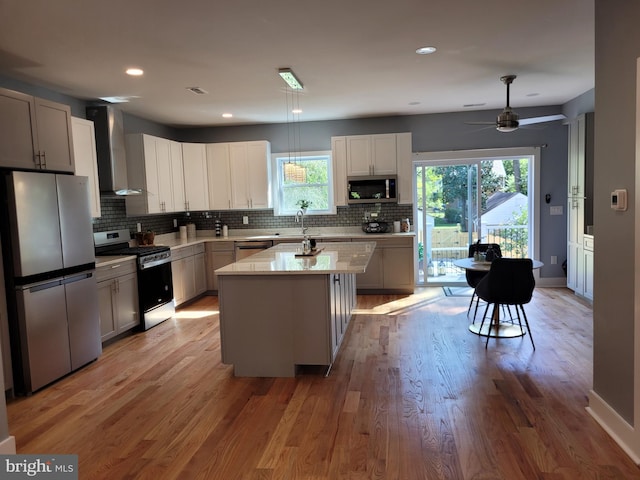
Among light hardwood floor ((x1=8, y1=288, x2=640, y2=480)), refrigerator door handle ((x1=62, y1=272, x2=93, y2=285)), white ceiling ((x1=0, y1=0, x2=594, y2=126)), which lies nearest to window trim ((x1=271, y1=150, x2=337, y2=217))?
white ceiling ((x1=0, y1=0, x2=594, y2=126))

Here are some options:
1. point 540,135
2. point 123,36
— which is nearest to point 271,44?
point 123,36

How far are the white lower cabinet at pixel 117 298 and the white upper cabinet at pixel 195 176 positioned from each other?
6.88 feet

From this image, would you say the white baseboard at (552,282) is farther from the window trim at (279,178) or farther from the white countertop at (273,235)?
the window trim at (279,178)

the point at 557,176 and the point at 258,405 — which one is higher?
the point at 557,176

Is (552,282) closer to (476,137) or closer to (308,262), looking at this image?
(476,137)

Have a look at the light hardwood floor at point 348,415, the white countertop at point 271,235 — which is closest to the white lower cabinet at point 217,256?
the white countertop at point 271,235

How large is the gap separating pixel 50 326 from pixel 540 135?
6.51 metres

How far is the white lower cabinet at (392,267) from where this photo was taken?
633cm

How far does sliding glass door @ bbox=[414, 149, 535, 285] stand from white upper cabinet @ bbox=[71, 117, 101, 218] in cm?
442

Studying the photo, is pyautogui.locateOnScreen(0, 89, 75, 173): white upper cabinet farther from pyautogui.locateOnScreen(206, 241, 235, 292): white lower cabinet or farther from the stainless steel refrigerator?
pyautogui.locateOnScreen(206, 241, 235, 292): white lower cabinet

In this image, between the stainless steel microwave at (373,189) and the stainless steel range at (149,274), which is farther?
the stainless steel microwave at (373,189)

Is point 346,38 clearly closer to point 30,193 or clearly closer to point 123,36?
point 123,36

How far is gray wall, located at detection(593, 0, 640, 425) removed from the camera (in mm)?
2281

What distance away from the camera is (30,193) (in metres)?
3.33
